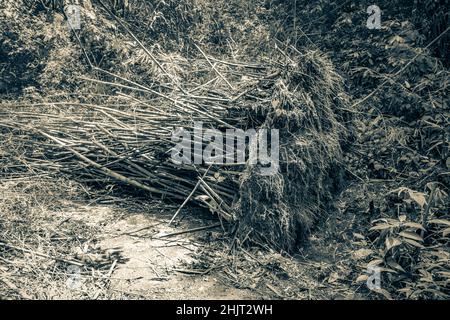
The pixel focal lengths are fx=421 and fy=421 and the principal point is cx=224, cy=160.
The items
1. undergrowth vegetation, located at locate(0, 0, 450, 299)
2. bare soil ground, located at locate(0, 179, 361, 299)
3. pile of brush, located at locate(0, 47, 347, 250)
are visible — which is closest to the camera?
bare soil ground, located at locate(0, 179, 361, 299)

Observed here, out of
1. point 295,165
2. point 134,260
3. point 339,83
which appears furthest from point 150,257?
point 339,83

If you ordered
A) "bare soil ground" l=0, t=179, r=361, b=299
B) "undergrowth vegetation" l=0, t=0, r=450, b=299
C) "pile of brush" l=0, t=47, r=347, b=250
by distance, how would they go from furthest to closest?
"pile of brush" l=0, t=47, r=347, b=250, "undergrowth vegetation" l=0, t=0, r=450, b=299, "bare soil ground" l=0, t=179, r=361, b=299

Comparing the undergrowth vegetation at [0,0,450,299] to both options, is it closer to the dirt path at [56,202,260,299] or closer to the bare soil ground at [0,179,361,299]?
the bare soil ground at [0,179,361,299]

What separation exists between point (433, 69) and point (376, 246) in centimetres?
295

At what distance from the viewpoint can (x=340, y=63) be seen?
604 cm

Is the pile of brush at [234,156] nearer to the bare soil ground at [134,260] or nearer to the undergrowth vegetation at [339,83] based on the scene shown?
the undergrowth vegetation at [339,83]

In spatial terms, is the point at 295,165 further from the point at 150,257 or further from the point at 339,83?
the point at 339,83

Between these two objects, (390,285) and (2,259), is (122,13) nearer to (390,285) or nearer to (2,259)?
(2,259)

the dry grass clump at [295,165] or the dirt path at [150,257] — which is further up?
the dry grass clump at [295,165]

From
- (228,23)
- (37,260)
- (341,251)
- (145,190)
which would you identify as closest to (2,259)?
(37,260)

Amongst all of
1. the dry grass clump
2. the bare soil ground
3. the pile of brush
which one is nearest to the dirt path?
the bare soil ground

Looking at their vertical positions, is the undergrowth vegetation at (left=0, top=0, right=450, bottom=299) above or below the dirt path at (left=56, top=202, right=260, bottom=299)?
above

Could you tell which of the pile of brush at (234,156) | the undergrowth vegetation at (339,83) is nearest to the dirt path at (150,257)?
the pile of brush at (234,156)

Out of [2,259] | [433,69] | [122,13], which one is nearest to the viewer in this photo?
[2,259]
